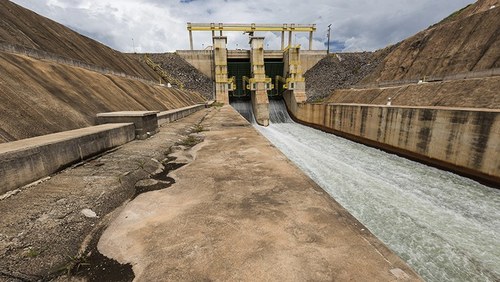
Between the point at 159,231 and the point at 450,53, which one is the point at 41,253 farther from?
the point at 450,53

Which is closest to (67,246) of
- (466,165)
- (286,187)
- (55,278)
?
(55,278)

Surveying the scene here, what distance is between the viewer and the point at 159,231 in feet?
8.77

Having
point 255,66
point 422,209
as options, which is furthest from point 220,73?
point 422,209

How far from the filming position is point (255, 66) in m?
30.9

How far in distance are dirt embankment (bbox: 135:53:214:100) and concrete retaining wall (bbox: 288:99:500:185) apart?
78.5ft

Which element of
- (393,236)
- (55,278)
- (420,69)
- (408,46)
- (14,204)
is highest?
(408,46)

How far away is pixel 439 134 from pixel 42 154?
1434cm

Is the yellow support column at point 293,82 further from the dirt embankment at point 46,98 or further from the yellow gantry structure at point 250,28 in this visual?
the dirt embankment at point 46,98

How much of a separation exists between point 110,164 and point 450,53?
28.2m

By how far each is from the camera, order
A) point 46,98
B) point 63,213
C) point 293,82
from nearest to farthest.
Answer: point 63,213, point 46,98, point 293,82

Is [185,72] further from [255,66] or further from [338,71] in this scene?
[338,71]

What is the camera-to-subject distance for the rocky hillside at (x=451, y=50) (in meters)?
17.8

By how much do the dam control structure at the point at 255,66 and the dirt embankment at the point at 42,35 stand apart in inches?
611

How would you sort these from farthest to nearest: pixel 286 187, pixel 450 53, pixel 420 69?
pixel 420 69 < pixel 450 53 < pixel 286 187
